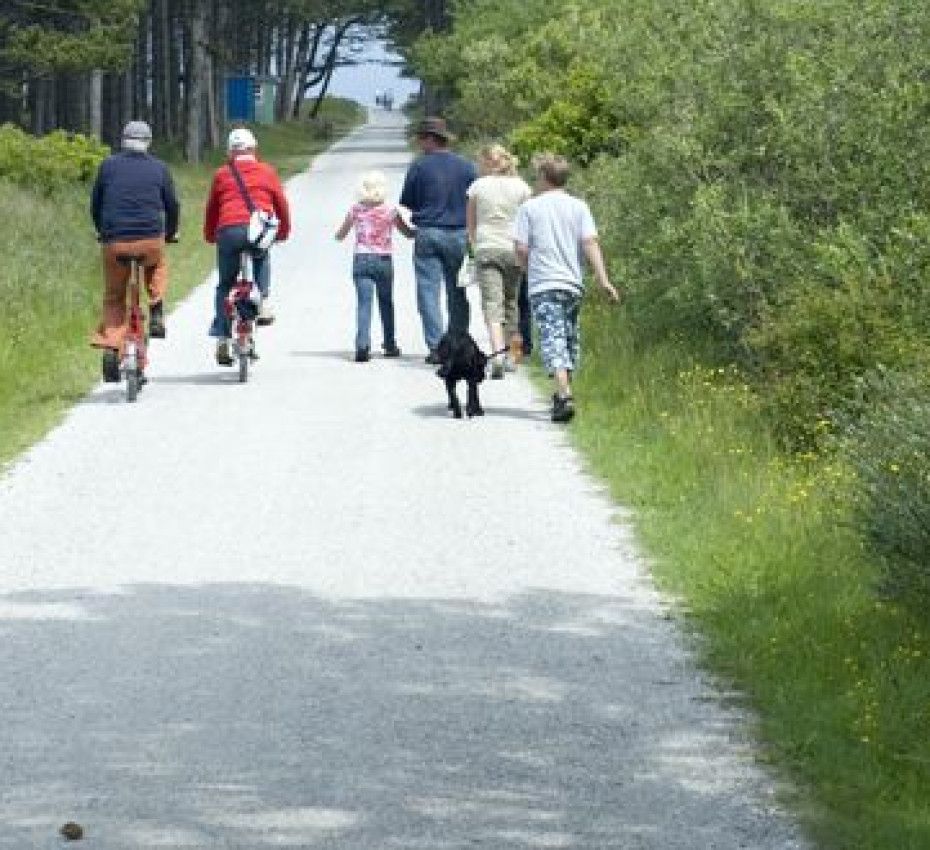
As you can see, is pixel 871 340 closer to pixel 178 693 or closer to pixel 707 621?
pixel 707 621

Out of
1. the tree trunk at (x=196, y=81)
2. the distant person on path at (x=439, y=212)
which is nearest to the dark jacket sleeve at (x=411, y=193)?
the distant person on path at (x=439, y=212)

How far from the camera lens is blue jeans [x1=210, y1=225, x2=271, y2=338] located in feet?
60.6

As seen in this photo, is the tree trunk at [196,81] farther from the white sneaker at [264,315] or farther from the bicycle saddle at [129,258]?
the bicycle saddle at [129,258]

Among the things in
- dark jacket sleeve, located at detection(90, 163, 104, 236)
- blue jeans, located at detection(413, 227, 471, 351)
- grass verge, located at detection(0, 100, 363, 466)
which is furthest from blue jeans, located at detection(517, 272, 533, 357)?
dark jacket sleeve, located at detection(90, 163, 104, 236)

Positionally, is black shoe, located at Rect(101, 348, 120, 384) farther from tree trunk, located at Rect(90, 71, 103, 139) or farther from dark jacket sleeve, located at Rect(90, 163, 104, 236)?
tree trunk, located at Rect(90, 71, 103, 139)

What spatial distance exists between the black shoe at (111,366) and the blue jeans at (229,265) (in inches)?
43.3

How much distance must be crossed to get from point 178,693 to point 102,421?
7.92 meters

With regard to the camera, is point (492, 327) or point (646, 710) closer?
point (646, 710)

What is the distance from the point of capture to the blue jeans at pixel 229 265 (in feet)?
60.6

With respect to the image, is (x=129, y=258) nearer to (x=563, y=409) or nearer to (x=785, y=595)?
(x=563, y=409)

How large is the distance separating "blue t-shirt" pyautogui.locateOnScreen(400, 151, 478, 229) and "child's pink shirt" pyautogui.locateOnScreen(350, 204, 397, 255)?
0.53 metres

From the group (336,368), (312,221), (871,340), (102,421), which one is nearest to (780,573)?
(871,340)

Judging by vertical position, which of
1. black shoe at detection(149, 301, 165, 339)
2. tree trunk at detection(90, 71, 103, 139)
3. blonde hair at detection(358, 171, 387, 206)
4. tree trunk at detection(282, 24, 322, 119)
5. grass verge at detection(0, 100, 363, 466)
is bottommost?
tree trunk at detection(282, 24, 322, 119)

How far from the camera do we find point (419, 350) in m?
21.3
